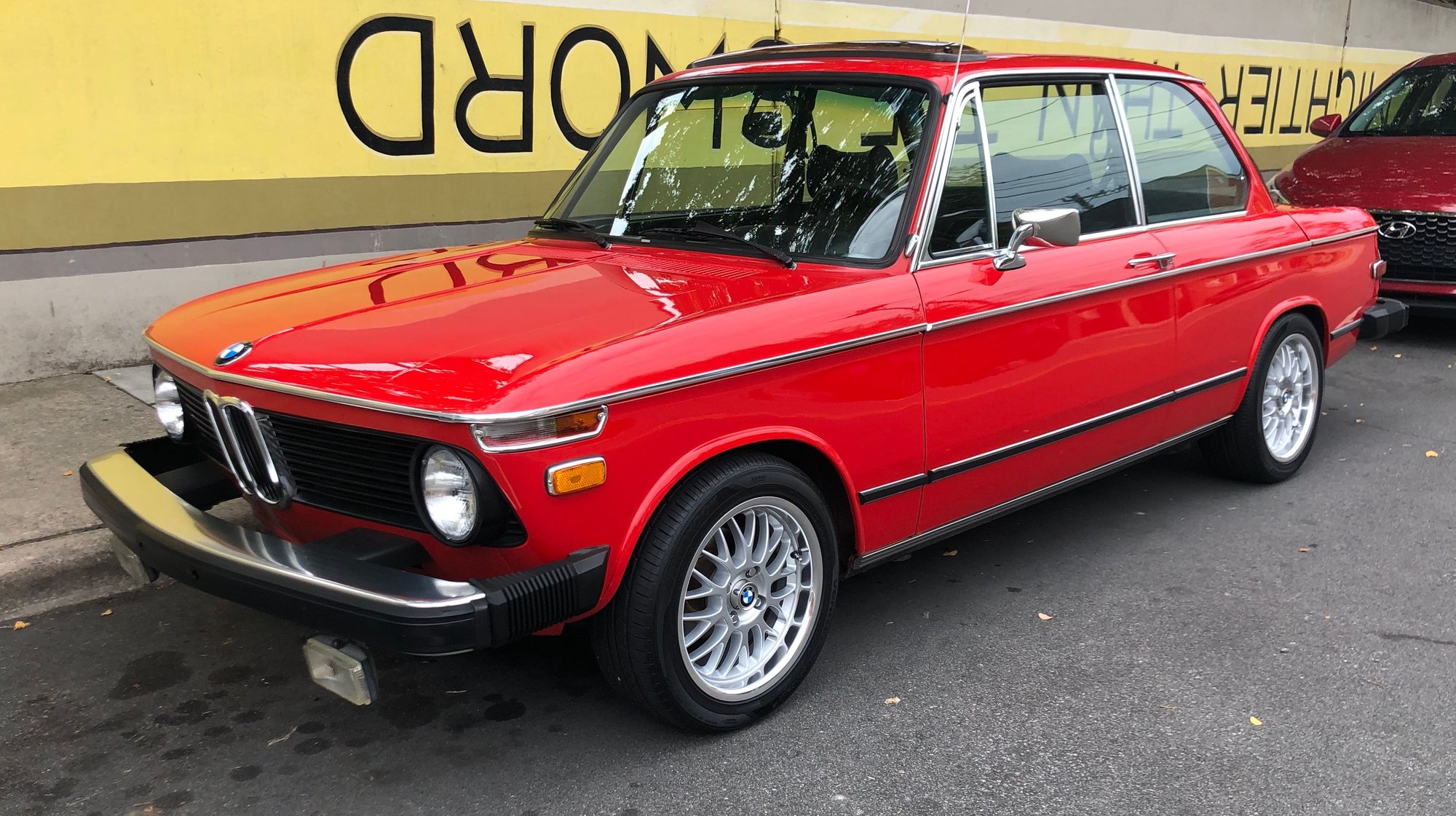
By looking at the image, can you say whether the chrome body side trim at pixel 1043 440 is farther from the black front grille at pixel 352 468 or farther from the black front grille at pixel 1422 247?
the black front grille at pixel 1422 247

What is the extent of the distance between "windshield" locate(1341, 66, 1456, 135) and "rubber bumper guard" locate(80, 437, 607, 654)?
28.2 ft

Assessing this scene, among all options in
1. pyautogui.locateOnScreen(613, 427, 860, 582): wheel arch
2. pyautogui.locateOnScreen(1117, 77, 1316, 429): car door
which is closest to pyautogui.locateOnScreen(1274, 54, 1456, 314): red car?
pyautogui.locateOnScreen(1117, 77, 1316, 429): car door

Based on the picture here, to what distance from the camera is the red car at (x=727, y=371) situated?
2.75 meters

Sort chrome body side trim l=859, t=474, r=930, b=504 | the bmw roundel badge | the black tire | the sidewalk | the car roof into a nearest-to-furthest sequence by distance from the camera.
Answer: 1. the black tire
2. the bmw roundel badge
3. chrome body side trim l=859, t=474, r=930, b=504
4. the car roof
5. the sidewalk

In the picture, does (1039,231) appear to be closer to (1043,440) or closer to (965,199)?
(965,199)

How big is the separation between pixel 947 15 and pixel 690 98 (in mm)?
6956

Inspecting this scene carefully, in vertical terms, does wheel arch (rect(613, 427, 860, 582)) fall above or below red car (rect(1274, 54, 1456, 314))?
below

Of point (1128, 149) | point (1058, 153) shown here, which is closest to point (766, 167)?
point (1058, 153)

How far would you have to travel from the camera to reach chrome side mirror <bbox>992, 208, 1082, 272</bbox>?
3.68 m

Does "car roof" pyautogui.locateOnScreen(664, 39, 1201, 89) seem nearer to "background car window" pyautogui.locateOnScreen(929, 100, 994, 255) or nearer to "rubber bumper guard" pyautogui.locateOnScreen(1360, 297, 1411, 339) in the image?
"background car window" pyautogui.locateOnScreen(929, 100, 994, 255)

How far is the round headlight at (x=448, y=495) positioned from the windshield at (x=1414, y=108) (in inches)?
343

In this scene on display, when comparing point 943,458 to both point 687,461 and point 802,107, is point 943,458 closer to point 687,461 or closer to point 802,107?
point 687,461

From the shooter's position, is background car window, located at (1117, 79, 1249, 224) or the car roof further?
background car window, located at (1117, 79, 1249, 224)

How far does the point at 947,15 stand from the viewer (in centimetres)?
1054
